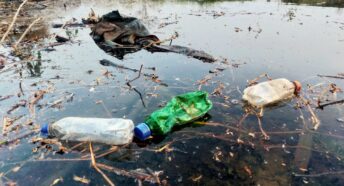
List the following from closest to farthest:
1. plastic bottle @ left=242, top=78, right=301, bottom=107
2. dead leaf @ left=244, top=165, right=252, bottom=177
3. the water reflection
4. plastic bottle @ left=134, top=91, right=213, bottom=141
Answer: dead leaf @ left=244, top=165, right=252, bottom=177 < plastic bottle @ left=134, top=91, right=213, bottom=141 < plastic bottle @ left=242, top=78, right=301, bottom=107 < the water reflection

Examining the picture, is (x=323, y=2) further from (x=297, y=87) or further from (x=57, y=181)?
(x=57, y=181)

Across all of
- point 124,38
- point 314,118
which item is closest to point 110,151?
point 314,118

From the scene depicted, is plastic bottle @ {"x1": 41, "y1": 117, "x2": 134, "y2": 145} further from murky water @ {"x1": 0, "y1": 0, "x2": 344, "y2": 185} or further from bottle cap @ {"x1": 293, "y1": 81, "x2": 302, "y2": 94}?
bottle cap @ {"x1": 293, "y1": 81, "x2": 302, "y2": 94}

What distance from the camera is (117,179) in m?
3.31

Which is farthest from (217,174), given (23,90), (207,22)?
(207,22)

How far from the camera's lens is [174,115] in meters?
4.32

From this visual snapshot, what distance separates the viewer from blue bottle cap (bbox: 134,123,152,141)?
3.88 metres

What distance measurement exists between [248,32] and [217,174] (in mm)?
7581

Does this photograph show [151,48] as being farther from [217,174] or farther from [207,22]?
[217,174]

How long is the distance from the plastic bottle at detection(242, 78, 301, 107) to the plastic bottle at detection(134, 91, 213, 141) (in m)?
0.86

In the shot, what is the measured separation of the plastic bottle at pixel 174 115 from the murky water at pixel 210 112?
15cm

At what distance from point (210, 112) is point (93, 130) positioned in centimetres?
190

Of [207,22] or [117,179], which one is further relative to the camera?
[207,22]

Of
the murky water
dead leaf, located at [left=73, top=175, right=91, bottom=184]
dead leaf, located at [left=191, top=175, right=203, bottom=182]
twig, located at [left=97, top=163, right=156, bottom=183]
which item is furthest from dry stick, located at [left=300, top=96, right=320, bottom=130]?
dead leaf, located at [left=73, top=175, right=91, bottom=184]
